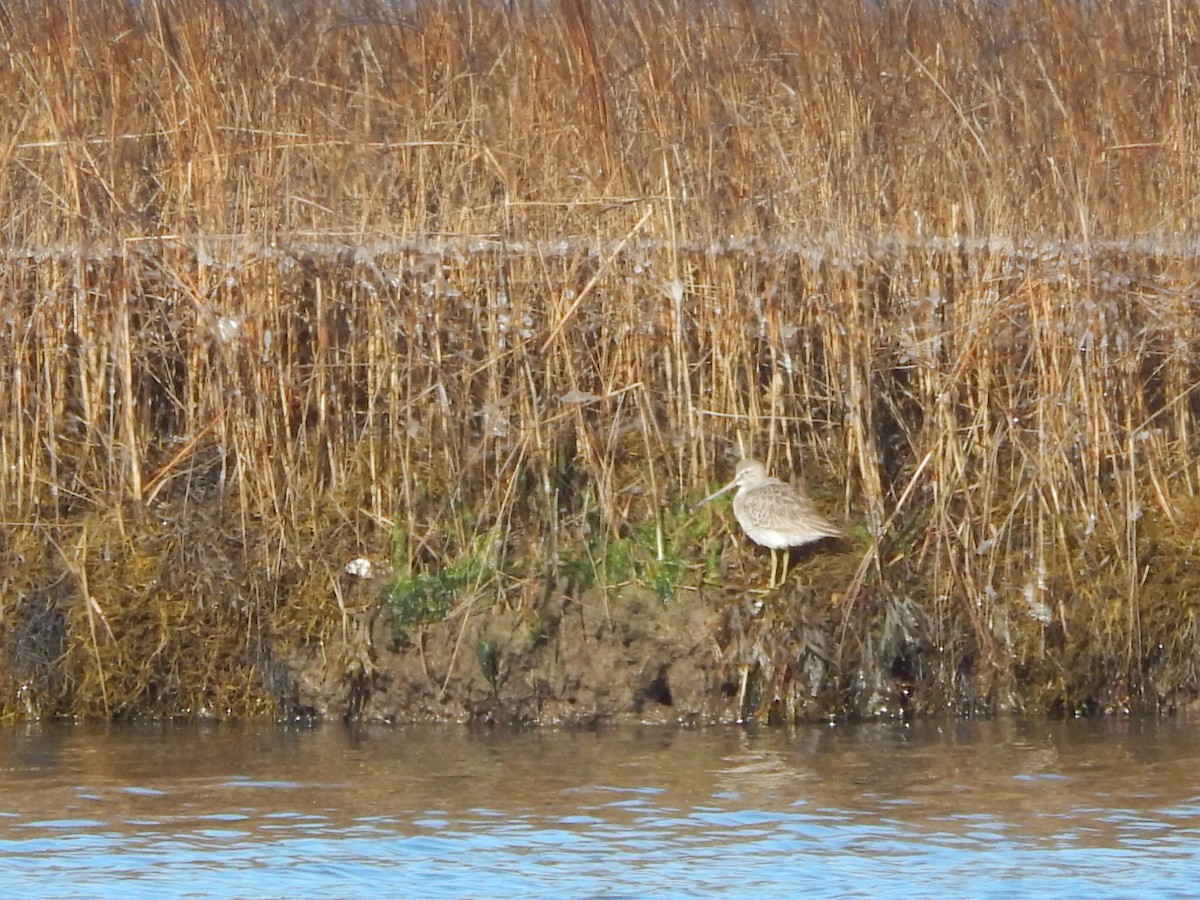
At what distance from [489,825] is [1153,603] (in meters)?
2.69

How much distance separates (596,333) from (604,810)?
2025 mm

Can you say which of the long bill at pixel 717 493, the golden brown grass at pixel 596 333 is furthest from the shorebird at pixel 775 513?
the golden brown grass at pixel 596 333

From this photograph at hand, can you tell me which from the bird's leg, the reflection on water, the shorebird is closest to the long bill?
the shorebird

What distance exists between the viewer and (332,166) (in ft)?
25.2

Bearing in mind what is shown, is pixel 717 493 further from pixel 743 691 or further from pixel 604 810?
pixel 604 810

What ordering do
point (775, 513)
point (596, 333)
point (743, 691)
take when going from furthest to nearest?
point (596, 333)
point (743, 691)
point (775, 513)

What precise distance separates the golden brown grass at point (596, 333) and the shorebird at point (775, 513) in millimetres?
236

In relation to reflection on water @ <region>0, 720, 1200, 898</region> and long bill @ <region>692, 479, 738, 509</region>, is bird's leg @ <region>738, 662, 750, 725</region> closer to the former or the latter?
reflection on water @ <region>0, 720, 1200, 898</region>

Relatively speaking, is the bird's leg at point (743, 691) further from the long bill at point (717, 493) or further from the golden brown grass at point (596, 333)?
the long bill at point (717, 493)

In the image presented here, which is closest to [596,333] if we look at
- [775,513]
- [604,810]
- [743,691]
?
[775,513]

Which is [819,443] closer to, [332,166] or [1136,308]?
[1136,308]

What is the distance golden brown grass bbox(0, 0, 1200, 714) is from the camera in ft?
24.6

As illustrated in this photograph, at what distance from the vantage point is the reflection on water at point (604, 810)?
5523 mm

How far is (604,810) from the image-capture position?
20.4 ft
